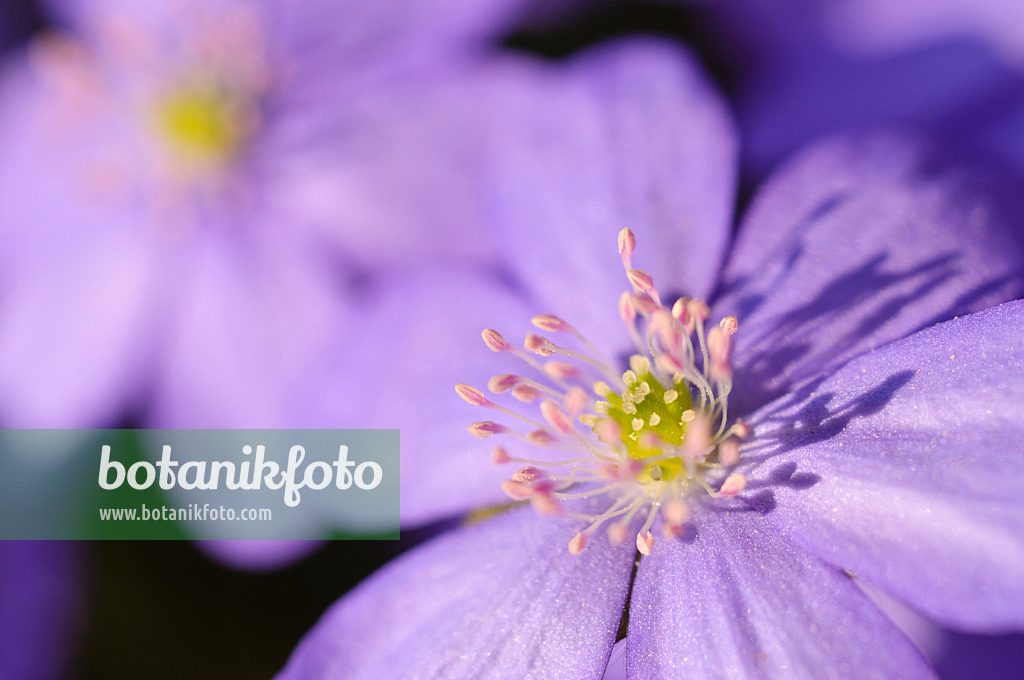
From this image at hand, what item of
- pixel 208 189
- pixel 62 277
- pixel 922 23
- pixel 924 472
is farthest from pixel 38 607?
pixel 922 23

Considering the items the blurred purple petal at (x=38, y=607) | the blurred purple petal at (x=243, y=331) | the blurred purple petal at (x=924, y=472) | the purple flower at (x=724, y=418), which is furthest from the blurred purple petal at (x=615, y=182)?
the blurred purple petal at (x=38, y=607)

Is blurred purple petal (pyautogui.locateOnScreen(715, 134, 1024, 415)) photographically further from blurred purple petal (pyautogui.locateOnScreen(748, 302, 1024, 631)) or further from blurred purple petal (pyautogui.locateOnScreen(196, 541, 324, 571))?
blurred purple petal (pyautogui.locateOnScreen(196, 541, 324, 571))

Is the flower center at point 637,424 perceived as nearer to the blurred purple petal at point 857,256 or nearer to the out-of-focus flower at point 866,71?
the blurred purple petal at point 857,256

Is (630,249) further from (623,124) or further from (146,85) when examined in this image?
(146,85)

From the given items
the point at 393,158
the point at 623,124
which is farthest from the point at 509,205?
the point at 393,158

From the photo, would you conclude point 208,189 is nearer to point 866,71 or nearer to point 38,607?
point 38,607

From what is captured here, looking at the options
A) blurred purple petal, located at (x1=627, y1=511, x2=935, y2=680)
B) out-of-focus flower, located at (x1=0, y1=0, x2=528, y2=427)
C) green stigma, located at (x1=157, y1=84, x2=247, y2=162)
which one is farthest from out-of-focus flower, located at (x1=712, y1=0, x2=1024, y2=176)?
green stigma, located at (x1=157, y1=84, x2=247, y2=162)
